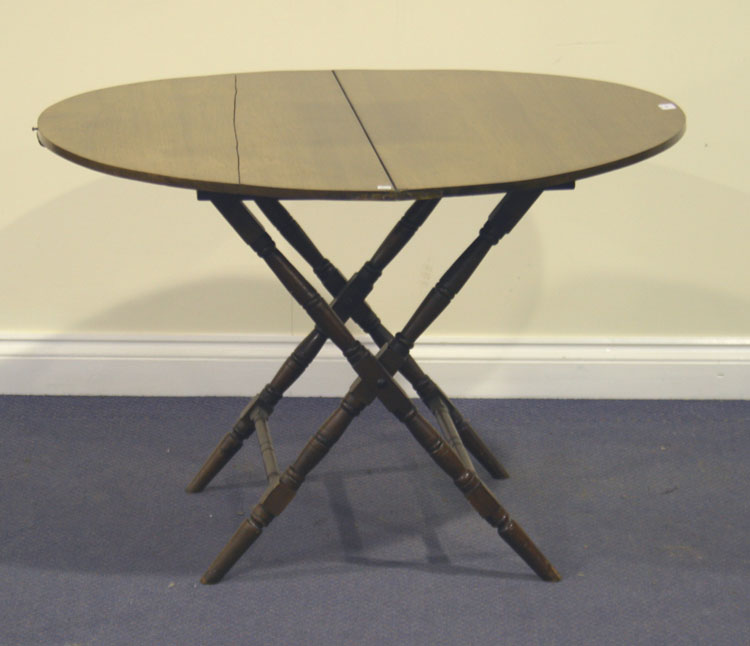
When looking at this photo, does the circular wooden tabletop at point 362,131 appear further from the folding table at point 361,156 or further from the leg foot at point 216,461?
the leg foot at point 216,461

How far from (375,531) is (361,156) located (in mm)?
933

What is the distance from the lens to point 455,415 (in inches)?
85.9

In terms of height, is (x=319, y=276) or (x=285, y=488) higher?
(x=319, y=276)

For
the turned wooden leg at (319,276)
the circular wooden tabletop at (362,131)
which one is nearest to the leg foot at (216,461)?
the turned wooden leg at (319,276)

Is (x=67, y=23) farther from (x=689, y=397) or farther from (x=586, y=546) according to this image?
(x=689, y=397)

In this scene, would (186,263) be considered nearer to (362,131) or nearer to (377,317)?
(377,317)

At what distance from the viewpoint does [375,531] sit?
2.09 m

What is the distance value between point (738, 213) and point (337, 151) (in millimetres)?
1510

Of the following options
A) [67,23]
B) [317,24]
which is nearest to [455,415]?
[317,24]

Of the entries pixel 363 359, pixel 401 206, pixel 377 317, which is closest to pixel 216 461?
pixel 377 317

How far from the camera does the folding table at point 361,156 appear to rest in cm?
144

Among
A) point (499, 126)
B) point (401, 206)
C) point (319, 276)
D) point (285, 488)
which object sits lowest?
point (285, 488)

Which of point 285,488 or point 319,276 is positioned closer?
point 285,488

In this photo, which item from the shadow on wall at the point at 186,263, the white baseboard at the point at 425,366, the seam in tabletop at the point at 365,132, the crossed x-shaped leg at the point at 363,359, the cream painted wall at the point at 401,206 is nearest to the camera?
the seam in tabletop at the point at 365,132
